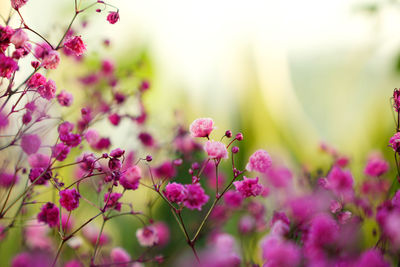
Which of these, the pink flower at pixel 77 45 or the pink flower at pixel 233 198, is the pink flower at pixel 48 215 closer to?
the pink flower at pixel 77 45

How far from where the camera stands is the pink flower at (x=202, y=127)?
758mm

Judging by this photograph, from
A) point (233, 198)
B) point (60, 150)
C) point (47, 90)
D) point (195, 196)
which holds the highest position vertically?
point (47, 90)

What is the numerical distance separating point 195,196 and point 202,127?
0.13m

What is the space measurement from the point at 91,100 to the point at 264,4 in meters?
1.07

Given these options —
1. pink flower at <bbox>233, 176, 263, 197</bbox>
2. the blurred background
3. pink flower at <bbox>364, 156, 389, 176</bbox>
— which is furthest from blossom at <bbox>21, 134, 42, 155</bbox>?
the blurred background

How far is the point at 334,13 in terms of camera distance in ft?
6.51


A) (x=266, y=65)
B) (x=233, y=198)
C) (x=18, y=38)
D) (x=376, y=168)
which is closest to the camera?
(x=18, y=38)

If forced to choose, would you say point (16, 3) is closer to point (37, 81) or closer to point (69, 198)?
point (37, 81)

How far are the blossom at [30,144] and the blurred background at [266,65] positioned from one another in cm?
122

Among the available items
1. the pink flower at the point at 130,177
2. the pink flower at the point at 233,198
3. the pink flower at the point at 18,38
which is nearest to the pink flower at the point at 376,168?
the pink flower at the point at 233,198

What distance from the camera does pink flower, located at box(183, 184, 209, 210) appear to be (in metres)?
0.78

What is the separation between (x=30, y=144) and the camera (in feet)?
2.52

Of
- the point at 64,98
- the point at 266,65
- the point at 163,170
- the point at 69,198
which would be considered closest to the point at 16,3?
the point at 64,98

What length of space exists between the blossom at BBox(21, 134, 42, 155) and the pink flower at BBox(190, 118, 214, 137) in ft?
0.95
